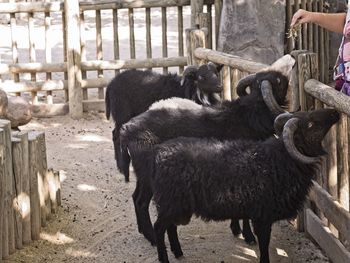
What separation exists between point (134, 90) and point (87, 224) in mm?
1958

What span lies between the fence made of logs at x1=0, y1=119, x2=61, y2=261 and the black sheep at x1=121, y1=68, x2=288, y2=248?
82 centimetres

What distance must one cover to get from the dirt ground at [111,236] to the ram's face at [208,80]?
50.8 inches

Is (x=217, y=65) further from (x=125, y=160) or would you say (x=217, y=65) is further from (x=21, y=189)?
(x=21, y=189)

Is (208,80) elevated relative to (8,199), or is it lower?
elevated

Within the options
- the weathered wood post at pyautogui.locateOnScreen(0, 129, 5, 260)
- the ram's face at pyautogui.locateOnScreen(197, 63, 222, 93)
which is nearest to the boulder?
the ram's face at pyautogui.locateOnScreen(197, 63, 222, 93)

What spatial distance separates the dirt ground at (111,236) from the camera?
5.34 metres

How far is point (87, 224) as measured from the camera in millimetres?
6078

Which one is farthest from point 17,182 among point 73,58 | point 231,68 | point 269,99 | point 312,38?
point 312,38

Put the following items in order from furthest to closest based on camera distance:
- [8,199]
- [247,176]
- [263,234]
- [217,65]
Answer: [217,65]
[8,199]
[263,234]
[247,176]

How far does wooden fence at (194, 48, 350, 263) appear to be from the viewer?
4.67 meters

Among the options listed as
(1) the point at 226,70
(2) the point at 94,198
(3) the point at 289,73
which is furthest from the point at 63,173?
(3) the point at 289,73

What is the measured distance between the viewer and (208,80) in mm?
6863

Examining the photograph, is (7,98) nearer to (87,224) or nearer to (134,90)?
(134,90)

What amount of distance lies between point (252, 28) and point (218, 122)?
4556mm
